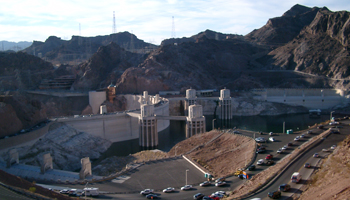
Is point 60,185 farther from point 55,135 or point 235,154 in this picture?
point 55,135

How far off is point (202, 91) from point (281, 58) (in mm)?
42137

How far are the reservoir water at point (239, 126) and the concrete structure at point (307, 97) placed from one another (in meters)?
9.77

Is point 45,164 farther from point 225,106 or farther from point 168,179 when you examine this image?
point 225,106

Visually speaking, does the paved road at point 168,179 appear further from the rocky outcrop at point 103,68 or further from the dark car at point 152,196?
the rocky outcrop at point 103,68

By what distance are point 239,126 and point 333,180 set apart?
6193 centimetres

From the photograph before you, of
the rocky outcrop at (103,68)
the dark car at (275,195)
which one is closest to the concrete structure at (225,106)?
the rocky outcrop at (103,68)

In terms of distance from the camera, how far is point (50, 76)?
121688 mm

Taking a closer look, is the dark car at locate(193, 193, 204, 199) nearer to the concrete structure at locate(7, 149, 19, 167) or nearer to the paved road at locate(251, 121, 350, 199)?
the paved road at locate(251, 121, 350, 199)

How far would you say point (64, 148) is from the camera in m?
53.2

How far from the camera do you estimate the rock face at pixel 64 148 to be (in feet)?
159

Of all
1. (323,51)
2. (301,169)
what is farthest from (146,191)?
(323,51)

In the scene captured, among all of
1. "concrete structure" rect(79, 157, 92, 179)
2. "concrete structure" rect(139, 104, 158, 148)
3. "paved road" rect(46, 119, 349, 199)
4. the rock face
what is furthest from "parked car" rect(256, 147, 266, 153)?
"concrete structure" rect(139, 104, 158, 148)

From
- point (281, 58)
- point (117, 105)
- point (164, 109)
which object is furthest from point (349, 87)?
point (117, 105)

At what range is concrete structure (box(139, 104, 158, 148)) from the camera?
64062 millimetres
